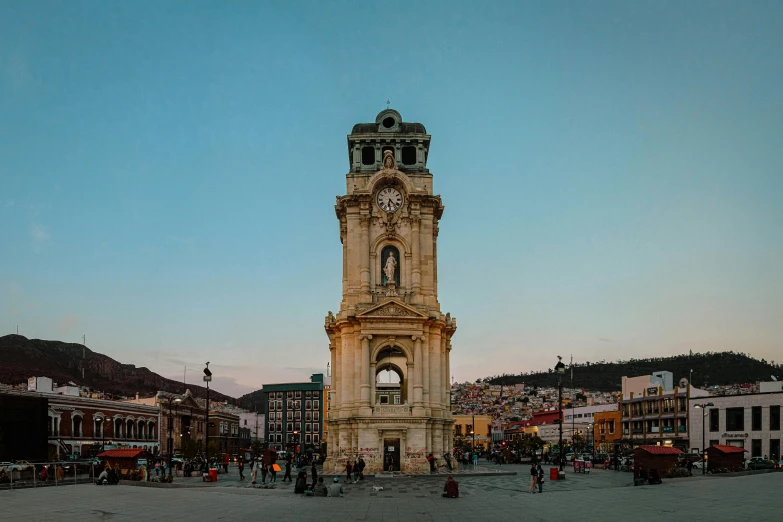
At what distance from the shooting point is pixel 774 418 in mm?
76625

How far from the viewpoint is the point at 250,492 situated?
1596 inches

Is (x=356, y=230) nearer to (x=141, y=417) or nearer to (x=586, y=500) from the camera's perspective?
(x=586, y=500)

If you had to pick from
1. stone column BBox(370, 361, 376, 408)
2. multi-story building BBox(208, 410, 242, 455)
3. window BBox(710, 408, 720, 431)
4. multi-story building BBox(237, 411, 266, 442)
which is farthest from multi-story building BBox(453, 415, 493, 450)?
stone column BBox(370, 361, 376, 408)

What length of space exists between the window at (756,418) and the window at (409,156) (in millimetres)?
43576

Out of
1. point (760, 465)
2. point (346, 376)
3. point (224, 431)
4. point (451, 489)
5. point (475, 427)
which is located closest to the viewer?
point (451, 489)

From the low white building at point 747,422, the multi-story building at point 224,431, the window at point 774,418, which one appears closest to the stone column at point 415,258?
the low white building at point 747,422

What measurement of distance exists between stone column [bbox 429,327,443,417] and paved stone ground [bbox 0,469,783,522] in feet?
58.8

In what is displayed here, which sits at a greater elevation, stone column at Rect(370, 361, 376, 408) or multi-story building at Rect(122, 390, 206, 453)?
stone column at Rect(370, 361, 376, 408)

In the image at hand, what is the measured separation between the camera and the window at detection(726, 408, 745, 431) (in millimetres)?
80438

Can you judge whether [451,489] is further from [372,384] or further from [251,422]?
[251,422]

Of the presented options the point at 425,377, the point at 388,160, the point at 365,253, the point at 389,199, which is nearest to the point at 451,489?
the point at 425,377

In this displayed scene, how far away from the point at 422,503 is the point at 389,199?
35077 mm

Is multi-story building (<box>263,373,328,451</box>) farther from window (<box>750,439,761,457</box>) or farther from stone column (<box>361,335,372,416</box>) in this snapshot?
stone column (<box>361,335,372,416</box>)

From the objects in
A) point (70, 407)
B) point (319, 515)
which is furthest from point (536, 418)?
point (319, 515)
